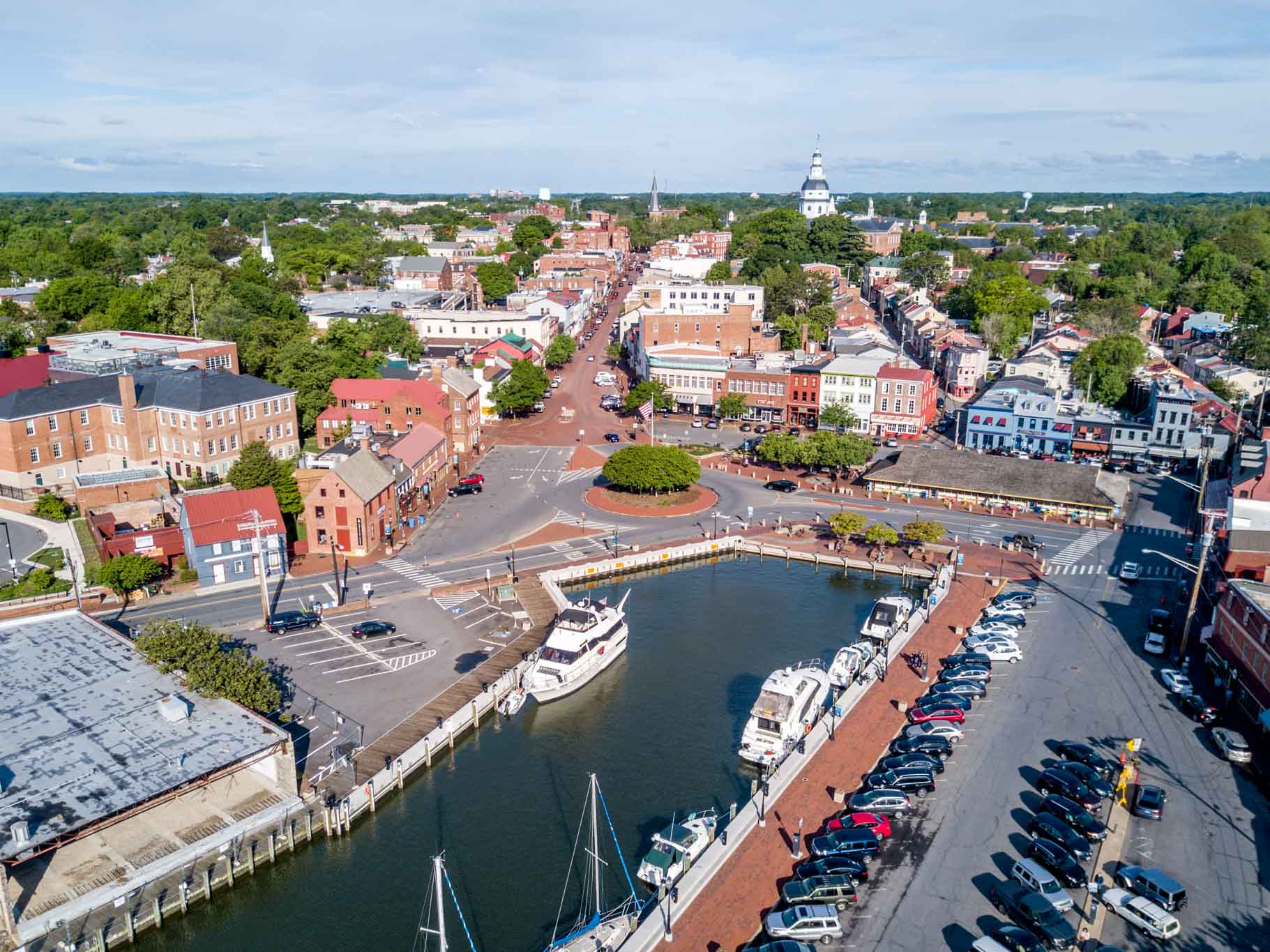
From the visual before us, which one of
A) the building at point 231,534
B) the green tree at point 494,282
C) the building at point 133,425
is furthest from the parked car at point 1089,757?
the green tree at point 494,282

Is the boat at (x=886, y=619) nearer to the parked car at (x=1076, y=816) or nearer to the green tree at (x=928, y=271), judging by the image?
the parked car at (x=1076, y=816)

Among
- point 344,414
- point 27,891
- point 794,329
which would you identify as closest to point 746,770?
point 27,891

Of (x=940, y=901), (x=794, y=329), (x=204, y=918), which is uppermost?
(x=794, y=329)

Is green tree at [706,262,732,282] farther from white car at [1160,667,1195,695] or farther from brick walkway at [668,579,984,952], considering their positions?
white car at [1160,667,1195,695]

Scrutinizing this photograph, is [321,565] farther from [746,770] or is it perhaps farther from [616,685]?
[746,770]

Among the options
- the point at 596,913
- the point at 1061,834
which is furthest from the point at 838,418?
the point at 596,913

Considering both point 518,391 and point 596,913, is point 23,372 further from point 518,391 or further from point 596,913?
point 596,913
